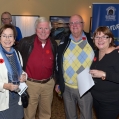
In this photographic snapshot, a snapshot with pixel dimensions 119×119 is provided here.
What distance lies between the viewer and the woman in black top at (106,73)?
189 centimetres

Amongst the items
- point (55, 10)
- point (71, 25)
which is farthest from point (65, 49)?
point (55, 10)

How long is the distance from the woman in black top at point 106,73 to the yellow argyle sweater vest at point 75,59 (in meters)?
0.29

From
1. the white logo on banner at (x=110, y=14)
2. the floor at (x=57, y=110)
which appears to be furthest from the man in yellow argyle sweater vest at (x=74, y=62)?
the white logo on banner at (x=110, y=14)

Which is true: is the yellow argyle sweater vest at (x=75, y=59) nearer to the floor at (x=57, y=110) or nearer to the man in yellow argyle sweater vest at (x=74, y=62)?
the man in yellow argyle sweater vest at (x=74, y=62)

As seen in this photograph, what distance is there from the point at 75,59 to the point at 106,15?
8.99 ft

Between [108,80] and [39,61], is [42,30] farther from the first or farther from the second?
[108,80]

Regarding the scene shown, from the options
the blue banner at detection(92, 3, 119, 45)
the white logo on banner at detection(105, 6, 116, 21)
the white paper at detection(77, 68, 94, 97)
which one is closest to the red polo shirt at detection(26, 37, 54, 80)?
the white paper at detection(77, 68, 94, 97)

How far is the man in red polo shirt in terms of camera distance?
2.49m

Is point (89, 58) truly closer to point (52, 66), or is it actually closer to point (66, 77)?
point (66, 77)

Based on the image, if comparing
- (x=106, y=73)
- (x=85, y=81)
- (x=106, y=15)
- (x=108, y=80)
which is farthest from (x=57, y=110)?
(x=106, y=15)

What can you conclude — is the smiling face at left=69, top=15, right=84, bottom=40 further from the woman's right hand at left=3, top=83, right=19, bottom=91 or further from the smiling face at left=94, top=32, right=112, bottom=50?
the woman's right hand at left=3, top=83, right=19, bottom=91

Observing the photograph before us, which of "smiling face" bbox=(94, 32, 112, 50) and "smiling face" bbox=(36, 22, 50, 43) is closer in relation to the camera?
"smiling face" bbox=(94, 32, 112, 50)

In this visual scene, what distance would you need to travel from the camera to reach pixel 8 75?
196cm

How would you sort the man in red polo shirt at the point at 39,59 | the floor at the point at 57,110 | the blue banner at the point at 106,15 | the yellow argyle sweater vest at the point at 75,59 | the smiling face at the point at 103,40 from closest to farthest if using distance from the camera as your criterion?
the smiling face at the point at 103,40 < the yellow argyle sweater vest at the point at 75,59 < the man in red polo shirt at the point at 39,59 < the floor at the point at 57,110 < the blue banner at the point at 106,15
